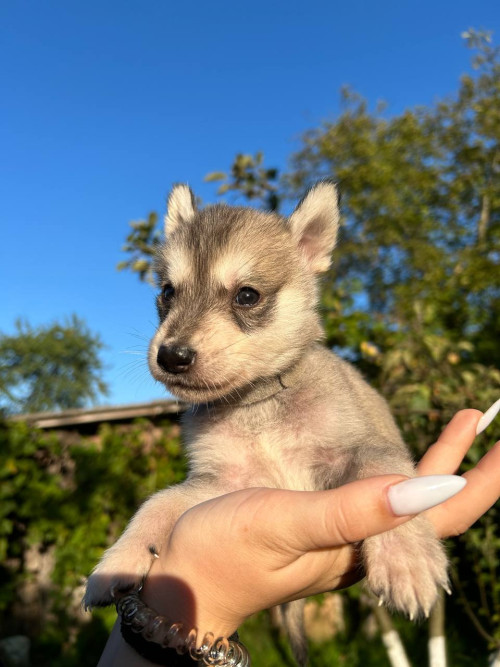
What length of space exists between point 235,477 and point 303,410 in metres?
0.53

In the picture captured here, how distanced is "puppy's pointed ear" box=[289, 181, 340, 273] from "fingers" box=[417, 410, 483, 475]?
4.74ft

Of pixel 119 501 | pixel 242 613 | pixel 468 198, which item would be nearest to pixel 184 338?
pixel 242 613

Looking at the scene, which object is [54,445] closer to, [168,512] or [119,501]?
[119,501]

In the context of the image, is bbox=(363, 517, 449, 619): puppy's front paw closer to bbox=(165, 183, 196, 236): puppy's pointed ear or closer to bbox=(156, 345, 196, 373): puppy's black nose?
bbox=(156, 345, 196, 373): puppy's black nose

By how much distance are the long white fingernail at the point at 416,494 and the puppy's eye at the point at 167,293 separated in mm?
2160

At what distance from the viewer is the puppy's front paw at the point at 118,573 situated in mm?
2391

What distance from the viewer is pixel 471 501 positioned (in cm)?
269

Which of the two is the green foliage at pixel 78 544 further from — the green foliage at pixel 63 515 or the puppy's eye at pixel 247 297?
the puppy's eye at pixel 247 297

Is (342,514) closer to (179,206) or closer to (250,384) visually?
(250,384)

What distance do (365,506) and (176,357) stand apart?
4.43ft

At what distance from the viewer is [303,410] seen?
119 inches

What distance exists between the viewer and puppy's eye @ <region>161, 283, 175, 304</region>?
3.61m

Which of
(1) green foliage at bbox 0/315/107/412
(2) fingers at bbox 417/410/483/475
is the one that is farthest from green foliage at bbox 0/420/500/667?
(1) green foliage at bbox 0/315/107/412

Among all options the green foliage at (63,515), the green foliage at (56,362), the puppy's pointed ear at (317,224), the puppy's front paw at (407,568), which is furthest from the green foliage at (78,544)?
the green foliage at (56,362)
